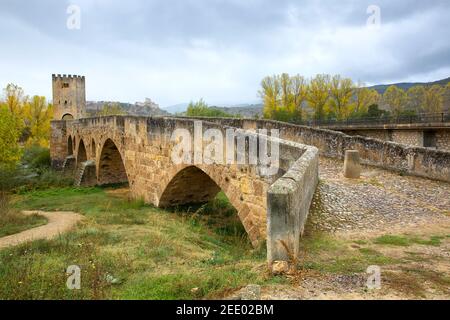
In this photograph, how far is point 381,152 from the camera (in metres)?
10.7

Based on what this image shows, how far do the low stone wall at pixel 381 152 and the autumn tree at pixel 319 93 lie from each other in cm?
3197

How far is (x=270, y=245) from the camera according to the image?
14.0 ft

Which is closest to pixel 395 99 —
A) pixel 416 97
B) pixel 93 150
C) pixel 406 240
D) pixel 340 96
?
pixel 416 97

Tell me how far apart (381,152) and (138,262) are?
7892 mm

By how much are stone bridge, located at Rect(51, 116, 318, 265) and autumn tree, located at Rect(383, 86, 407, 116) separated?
35913 mm

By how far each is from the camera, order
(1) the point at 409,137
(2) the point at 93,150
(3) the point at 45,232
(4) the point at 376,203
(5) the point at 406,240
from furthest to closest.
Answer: (2) the point at 93,150, (1) the point at 409,137, (3) the point at 45,232, (4) the point at 376,203, (5) the point at 406,240

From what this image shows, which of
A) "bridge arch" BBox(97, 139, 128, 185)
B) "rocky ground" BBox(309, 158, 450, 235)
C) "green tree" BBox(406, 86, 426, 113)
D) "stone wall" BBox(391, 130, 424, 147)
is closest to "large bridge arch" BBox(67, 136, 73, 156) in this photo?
"bridge arch" BBox(97, 139, 128, 185)

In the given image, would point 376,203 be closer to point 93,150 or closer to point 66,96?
point 93,150

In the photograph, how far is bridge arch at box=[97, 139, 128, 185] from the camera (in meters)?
21.7

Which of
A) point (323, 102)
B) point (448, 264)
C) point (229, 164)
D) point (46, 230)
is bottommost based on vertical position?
point (46, 230)

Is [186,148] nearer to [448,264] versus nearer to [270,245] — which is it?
[270,245]

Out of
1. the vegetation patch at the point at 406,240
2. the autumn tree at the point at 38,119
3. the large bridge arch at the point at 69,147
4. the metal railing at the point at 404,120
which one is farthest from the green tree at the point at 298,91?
the vegetation patch at the point at 406,240

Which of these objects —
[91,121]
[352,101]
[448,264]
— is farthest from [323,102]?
[448,264]

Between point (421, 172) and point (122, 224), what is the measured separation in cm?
834
